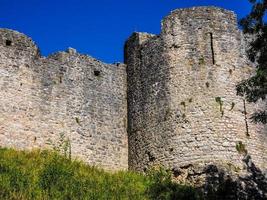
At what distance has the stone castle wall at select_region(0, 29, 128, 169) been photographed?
61.7 feet

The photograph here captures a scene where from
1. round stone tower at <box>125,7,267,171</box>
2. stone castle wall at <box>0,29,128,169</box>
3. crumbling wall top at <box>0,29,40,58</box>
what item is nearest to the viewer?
round stone tower at <box>125,7,267,171</box>

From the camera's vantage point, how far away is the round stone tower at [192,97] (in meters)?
18.3

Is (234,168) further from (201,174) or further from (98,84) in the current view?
(98,84)

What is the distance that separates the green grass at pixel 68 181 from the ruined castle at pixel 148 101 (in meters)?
0.94

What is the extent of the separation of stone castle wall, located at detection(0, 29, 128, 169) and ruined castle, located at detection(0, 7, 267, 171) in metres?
0.03

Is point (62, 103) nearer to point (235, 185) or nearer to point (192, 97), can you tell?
point (192, 97)

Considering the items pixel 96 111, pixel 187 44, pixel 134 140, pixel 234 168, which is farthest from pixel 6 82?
pixel 234 168

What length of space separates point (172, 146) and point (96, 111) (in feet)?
10.4

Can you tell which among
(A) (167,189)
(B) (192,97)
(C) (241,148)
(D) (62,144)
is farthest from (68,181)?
(C) (241,148)

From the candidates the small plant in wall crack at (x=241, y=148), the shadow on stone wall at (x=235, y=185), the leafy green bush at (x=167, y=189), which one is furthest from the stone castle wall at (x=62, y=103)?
the small plant in wall crack at (x=241, y=148)

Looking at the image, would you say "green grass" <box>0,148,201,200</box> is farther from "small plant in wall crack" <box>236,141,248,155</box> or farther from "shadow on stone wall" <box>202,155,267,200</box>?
"small plant in wall crack" <box>236,141,248,155</box>

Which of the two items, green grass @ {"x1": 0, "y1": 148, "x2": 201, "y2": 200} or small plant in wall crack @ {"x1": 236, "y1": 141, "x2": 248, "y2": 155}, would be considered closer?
green grass @ {"x1": 0, "y1": 148, "x2": 201, "y2": 200}

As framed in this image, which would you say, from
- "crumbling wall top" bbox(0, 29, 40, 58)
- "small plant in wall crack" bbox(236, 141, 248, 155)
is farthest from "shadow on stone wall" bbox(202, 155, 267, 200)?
"crumbling wall top" bbox(0, 29, 40, 58)

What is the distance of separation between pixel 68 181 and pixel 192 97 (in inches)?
200
